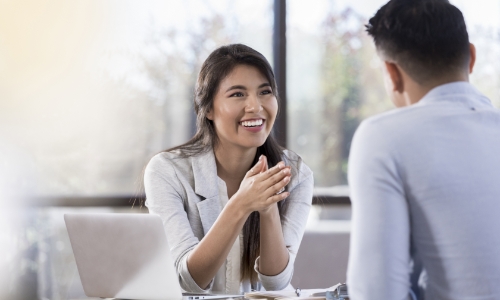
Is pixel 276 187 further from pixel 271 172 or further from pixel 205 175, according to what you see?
pixel 205 175

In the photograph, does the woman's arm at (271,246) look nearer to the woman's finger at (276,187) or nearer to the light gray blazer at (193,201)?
the light gray blazer at (193,201)

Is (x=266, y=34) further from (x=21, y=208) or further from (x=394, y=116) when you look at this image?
(x=394, y=116)

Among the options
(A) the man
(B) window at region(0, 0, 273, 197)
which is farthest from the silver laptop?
(B) window at region(0, 0, 273, 197)

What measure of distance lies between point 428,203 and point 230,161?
1370 mm

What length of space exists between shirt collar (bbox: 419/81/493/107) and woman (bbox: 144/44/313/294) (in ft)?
3.03

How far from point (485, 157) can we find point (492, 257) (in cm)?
17

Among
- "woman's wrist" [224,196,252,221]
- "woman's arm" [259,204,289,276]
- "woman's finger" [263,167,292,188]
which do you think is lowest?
"woman's arm" [259,204,289,276]

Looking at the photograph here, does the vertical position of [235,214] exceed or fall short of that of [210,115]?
it falls short

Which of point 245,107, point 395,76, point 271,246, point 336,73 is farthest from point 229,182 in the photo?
point 336,73

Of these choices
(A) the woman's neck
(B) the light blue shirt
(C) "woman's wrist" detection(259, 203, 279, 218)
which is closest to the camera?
(B) the light blue shirt

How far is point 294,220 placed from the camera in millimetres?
2203

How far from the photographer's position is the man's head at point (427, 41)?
42.6 inches

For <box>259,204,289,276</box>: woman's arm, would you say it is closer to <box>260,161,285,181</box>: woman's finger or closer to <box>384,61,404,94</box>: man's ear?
<box>260,161,285,181</box>: woman's finger

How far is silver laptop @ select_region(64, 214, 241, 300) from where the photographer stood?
4.70 ft
